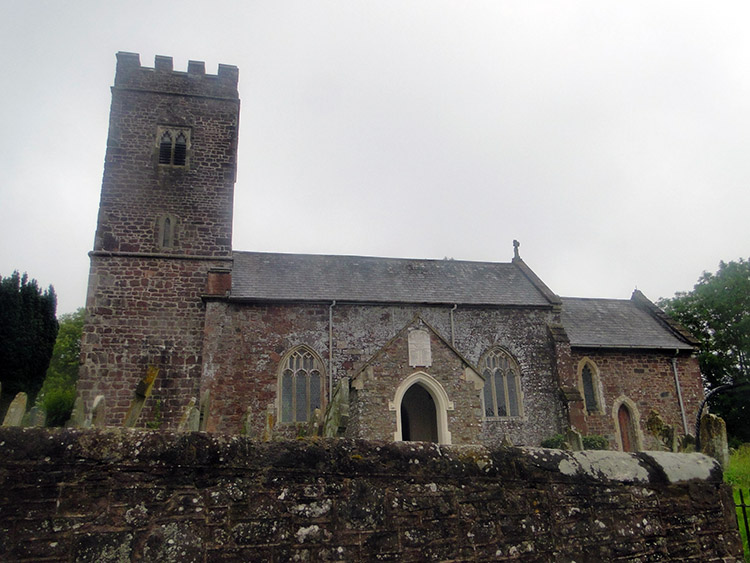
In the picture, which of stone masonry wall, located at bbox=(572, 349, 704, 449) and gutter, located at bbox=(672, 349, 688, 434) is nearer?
stone masonry wall, located at bbox=(572, 349, 704, 449)

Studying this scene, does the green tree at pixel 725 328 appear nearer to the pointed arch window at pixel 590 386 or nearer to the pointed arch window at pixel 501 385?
the pointed arch window at pixel 590 386

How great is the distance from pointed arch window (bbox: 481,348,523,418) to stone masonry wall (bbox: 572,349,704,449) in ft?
9.66

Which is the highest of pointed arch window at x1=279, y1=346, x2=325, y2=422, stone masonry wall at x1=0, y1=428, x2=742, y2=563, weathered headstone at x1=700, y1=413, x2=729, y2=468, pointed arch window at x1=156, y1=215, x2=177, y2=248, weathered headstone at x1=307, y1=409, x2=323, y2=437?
pointed arch window at x1=156, y1=215, x2=177, y2=248

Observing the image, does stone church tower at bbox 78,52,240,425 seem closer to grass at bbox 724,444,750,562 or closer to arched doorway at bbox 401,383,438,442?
arched doorway at bbox 401,383,438,442

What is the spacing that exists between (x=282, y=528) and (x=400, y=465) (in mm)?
821

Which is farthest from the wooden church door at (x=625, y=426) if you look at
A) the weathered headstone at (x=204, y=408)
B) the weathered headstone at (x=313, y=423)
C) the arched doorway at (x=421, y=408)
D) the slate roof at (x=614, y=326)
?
the weathered headstone at (x=204, y=408)

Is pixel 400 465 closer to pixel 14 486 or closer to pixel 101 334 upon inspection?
pixel 14 486

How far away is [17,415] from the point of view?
6719mm

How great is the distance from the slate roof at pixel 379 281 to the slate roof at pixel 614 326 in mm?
2239

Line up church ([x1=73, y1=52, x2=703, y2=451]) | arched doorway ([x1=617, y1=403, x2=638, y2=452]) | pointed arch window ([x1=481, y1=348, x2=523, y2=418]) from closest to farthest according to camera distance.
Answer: church ([x1=73, y1=52, x2=703, y2=451]), pointed arch window ([x1=481, y1=348, x2=523, y2=418]), arched doorway ([x1=617, y1=403, x2=638, y2=452])

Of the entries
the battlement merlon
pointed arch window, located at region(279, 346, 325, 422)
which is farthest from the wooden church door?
the battlement merlon

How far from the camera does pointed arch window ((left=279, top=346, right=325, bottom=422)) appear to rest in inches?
722

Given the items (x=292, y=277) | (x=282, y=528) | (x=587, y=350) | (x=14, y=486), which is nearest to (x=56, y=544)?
(x=14, y=486)

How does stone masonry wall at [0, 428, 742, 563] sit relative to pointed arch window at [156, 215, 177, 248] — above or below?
below
